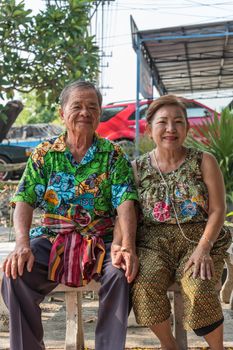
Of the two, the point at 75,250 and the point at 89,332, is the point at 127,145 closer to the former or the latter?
the point at 89,332

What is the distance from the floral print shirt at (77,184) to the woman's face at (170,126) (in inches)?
9.4

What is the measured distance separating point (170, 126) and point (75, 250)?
779 mm

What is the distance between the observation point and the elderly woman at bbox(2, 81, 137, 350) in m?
2.54

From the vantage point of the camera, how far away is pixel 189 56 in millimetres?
12594

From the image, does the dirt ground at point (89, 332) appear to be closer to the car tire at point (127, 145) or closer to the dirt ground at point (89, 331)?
the dirt ground at point (89, 331)

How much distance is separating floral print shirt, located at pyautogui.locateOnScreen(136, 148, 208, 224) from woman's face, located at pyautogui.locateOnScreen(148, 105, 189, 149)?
0.41 feet

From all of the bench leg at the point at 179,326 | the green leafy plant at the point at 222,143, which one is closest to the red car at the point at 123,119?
the green leafy plant at the point at 222,143

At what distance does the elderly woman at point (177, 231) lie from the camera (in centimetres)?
249

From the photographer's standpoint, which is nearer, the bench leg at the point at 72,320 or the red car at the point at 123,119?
the bench leg at the point at 72,320

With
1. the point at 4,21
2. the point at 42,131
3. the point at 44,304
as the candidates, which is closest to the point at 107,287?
the point at 44,304

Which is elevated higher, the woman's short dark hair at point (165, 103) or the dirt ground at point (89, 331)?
the woman's short dark hair at point (165, 103)

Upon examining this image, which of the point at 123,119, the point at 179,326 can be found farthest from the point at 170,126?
the point at 123,119

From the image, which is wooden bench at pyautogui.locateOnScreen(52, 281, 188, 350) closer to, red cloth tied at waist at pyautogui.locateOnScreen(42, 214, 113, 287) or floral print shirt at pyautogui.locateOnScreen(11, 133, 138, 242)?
red cloth tied at waist at pyautogui.locateOnScreen(42, 214, 113, 287)

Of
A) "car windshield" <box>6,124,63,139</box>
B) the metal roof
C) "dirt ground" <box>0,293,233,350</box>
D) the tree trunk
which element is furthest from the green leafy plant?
"car windshield" <box>6,124,63,139</box>
